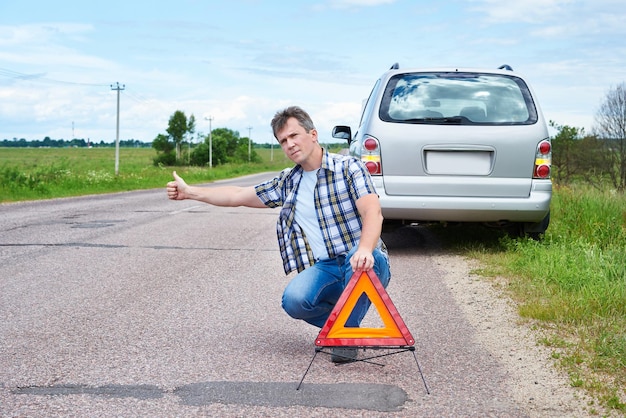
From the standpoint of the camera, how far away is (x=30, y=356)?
4.68 m

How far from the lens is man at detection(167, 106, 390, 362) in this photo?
4.52 metres

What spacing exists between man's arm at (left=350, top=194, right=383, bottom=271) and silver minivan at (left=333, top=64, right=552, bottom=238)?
156 inches

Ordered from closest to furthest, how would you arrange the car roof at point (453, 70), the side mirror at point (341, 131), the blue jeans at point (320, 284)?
the blue jeans at point (320, 284), the car roof at point (453, 70), the side mirror at point (341, 131)

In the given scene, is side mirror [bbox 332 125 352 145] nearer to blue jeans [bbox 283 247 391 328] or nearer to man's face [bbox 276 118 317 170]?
blue jeans [bbox 283 247 391 328]

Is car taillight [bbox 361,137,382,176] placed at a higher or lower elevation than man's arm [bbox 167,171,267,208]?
higher

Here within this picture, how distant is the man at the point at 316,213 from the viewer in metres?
4.52

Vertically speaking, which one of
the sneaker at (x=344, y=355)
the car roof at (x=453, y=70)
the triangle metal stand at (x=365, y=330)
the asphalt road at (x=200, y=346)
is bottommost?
the asphalt road at (x=200, y=346)

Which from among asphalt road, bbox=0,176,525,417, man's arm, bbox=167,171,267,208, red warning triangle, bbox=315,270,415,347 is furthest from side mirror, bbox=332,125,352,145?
red warning triangle, bbox=315,270,415,347

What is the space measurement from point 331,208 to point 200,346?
125 centimetres

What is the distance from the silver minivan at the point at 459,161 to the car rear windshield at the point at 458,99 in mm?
13

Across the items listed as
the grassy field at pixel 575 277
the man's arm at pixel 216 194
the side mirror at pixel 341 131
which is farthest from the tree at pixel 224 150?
the man's arm at pixel 216 194

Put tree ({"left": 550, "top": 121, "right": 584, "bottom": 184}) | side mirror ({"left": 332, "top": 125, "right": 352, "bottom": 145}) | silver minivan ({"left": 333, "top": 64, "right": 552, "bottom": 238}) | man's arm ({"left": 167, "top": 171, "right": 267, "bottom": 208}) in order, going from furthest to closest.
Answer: tree ({"left": 550, "top": 121, "right": 584, "bottom": 184})
side mirror ({"left": 332, "top": 125, "right": 352, "bottom": 145})
silver minivan ({"left": 333, "top": 64, "right": 552, "bottom": 238})
man's arm ({"left": 167, "top": 171, "right": 267, "bottom": 208})

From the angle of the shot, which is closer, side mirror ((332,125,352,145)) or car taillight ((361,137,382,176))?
car taillight ((361,137,382,176))

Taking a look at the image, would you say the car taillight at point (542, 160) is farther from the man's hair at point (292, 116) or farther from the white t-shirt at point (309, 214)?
the man's hair at point (292, 116)
